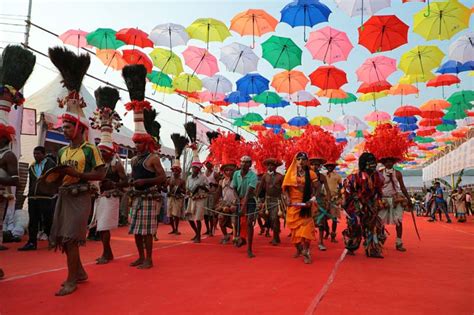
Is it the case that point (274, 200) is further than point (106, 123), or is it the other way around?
point (274, 200)

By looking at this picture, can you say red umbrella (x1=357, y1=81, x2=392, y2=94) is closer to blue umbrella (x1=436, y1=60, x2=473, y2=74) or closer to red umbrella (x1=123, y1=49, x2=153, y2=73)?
blue umbrella (x1=436, y1=60, x2=473, y2=74)

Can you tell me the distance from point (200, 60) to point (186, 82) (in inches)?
56.9

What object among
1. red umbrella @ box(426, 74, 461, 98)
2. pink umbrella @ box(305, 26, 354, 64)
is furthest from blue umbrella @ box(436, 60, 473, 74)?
pink umbrella @ box(305, 26, 354, 64)

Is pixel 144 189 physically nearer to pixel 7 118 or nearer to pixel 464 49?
pixel 7 118

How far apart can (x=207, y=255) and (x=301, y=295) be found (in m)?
3.07

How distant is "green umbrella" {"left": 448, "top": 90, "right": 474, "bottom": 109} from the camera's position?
16031 millimetres

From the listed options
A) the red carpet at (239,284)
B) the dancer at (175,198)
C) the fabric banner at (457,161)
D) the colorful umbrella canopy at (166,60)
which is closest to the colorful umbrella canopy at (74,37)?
the colorful umbrella canopy at (166,60)

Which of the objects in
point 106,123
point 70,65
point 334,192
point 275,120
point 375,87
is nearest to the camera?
point 70,65

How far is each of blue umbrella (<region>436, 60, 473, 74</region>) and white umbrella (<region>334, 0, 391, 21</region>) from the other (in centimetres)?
504

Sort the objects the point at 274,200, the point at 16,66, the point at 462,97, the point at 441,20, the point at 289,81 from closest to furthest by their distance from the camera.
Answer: the point at 16,66 → the point at 274,200 → the point at 441,20 → the point at 289,81 → the point at 462,97

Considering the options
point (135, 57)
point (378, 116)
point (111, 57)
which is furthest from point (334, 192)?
point (378, 116)

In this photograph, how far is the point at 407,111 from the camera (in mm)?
17078

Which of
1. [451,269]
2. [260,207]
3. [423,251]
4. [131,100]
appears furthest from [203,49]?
[451,269]

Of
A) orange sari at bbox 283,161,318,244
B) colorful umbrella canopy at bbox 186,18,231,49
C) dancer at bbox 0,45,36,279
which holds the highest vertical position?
colorful umbrella canopy at bbox 186,18,231,49
